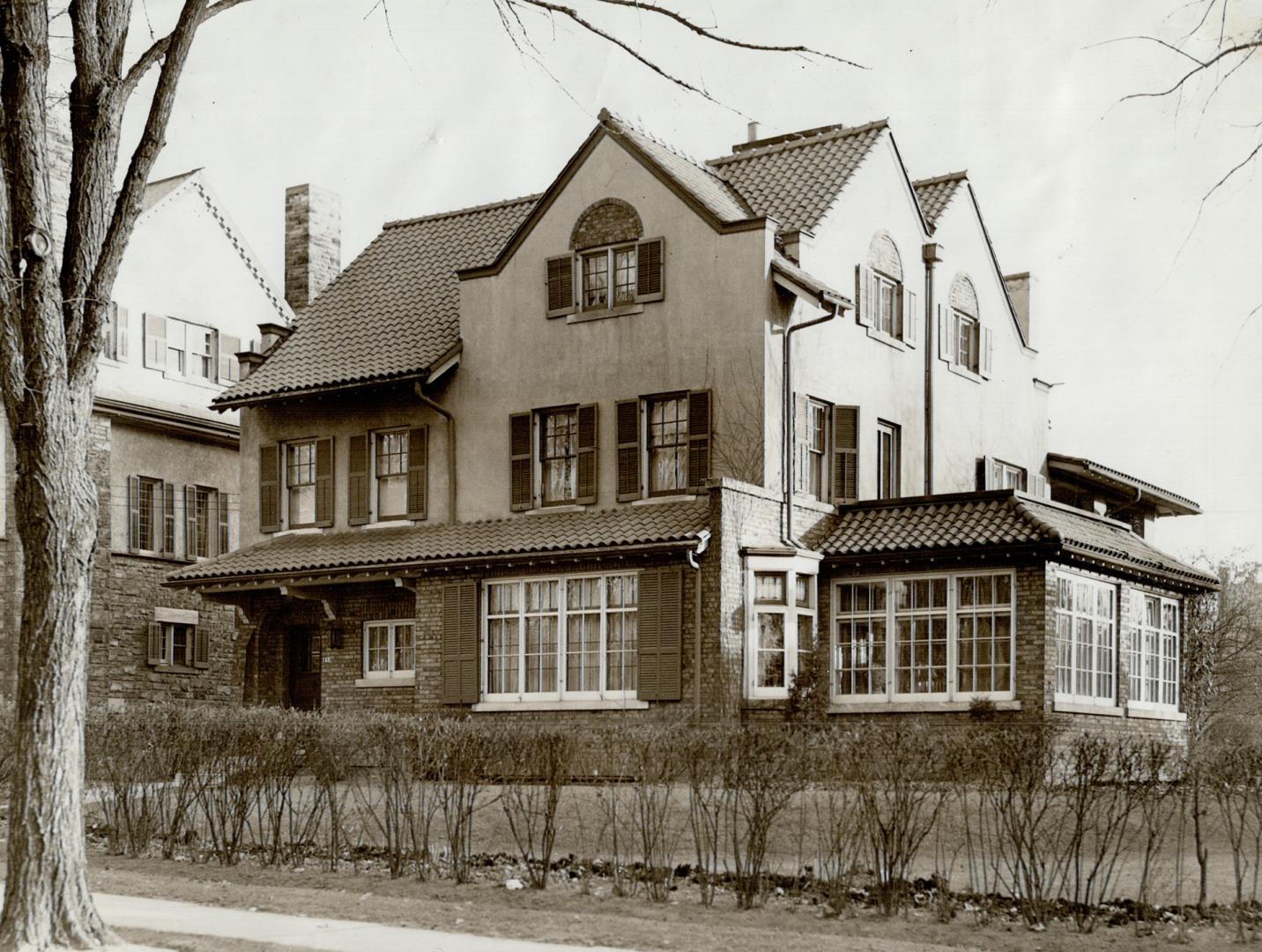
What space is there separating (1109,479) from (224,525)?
17.8 m

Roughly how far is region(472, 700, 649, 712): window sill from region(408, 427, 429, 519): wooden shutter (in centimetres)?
398

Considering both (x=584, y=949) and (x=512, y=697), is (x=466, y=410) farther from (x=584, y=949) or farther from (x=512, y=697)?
(x=584, y=949)

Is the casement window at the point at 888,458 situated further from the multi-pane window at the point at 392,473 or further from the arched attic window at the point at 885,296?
the multi-pane window at the point at 392,473

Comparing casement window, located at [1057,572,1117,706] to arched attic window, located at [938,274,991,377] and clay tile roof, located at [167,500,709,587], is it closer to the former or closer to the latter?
clay tile roof, located at [167,500,709,587]

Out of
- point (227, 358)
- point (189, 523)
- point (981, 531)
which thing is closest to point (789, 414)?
point (981, 531)

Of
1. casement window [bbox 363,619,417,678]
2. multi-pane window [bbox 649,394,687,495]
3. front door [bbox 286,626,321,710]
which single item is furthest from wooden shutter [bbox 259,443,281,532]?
multi-pane window [bbox 649,394,687,495]

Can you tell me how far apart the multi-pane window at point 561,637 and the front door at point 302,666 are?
5.07 m

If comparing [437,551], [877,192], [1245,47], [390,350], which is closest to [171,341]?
[390,350]

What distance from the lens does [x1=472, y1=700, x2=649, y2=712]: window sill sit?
81.6 ft

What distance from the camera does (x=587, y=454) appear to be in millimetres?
27047

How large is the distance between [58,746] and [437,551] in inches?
613

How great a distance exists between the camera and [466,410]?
28.5 metres

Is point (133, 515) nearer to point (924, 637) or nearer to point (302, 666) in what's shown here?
point (302, 666)

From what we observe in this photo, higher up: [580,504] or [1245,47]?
[1245,47]
